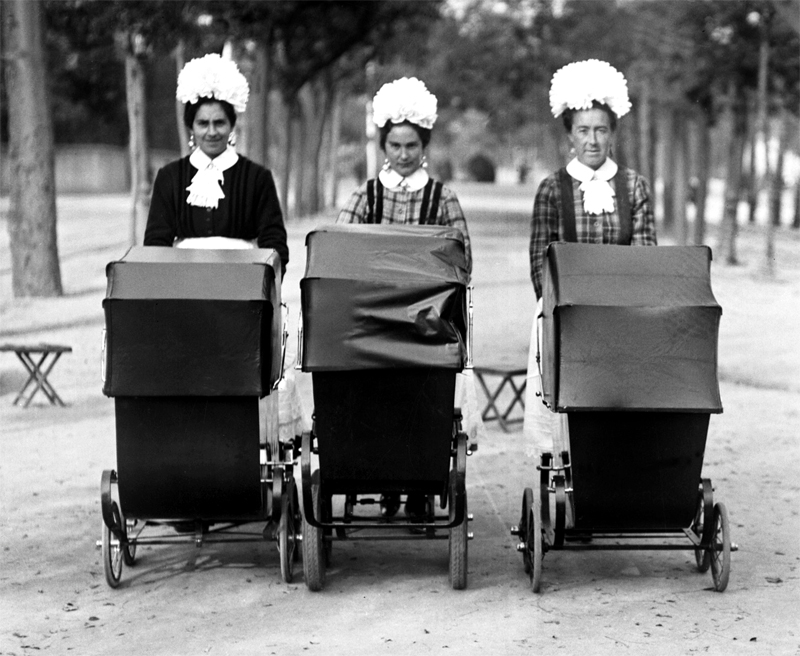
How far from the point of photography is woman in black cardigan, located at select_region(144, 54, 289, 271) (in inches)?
267

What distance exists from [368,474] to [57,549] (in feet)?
5.98

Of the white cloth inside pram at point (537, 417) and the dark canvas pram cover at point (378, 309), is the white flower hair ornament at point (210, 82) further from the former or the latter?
the white cloth inside pram at point (537, 417)

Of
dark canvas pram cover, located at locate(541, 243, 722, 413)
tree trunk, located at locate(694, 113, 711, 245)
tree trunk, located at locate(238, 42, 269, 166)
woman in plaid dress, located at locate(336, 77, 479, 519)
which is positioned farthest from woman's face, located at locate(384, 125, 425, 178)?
tree trunk, located at locate(694, 113, 711, 245)

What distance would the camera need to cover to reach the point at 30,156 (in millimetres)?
17828

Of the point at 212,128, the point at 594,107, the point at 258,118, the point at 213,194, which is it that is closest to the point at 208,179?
the point at 213,194

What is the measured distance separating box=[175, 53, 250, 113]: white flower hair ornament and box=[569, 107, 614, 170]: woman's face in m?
1.46

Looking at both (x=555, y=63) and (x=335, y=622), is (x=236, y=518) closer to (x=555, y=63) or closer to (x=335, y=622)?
(x=335, y=622)

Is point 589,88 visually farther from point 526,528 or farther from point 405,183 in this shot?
point 526,528

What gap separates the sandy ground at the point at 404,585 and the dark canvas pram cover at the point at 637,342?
0.84 meters

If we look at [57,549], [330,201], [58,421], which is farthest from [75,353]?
[330,201]

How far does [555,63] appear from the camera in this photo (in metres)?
37.3

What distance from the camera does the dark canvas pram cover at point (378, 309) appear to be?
5793 mm

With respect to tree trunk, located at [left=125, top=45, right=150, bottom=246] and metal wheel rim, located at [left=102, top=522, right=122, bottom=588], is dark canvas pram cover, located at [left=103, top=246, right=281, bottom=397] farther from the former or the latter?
tree trunk, located at [left=125, top=45, right=150, bottom=246]

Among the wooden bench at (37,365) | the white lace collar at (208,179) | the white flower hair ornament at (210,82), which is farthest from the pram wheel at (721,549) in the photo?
the wooden bench at (37,365)
